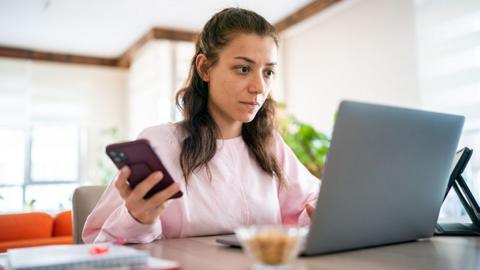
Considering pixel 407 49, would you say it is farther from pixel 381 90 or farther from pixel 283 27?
pixel 283 27

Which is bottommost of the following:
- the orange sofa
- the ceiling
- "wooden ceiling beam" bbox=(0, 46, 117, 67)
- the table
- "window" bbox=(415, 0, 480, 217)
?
the orange sofa

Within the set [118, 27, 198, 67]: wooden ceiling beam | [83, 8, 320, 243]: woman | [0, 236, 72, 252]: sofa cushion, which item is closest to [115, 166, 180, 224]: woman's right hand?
[83, 8, 320, 243]: woman

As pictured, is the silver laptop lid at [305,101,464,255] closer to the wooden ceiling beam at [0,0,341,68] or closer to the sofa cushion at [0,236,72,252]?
the sofa cushion at [0,236,72,252]

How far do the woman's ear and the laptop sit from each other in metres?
0.66

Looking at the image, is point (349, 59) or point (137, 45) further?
point (137, 45)

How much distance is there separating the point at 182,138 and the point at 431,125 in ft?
2.40

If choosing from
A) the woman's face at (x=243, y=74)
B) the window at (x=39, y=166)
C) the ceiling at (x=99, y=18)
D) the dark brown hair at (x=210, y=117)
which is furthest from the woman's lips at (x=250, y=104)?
the window at (x=39, y=166)

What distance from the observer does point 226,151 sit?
1.38 meters

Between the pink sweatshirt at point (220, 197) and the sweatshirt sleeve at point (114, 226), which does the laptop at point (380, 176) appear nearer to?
the sweatshirt sleeve at point (114, 226)

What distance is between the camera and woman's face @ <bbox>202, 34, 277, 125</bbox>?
49.4 inches

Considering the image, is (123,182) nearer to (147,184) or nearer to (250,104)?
(147,184)

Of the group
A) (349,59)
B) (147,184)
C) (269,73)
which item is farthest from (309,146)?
(147,184)

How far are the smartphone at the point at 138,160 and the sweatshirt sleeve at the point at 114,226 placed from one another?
0.14m

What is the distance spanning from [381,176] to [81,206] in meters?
1.04
